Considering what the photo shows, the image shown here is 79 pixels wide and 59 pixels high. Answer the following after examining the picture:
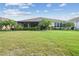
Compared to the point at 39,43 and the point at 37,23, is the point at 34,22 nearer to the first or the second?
the point at 37,23

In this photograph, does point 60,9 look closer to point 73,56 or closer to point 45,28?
point 45,28

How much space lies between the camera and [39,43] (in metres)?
4.38

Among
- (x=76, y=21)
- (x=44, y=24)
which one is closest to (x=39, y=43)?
(x=44, y=24)

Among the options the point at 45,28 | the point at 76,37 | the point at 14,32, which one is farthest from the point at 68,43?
the point at 14,32

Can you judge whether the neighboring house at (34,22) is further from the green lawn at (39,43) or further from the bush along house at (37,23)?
the green lawn at (39,43)

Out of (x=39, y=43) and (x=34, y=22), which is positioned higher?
(x=34, y=22)

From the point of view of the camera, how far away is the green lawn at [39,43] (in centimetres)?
430

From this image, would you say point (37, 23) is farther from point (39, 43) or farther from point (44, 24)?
point (39, 43)

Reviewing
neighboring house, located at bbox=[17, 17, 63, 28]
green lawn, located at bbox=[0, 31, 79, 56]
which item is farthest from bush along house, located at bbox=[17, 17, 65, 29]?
green lawn, located at bbox=[0, 31, 79, 56]

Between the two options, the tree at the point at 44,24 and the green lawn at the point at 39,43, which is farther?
the tree at the point at 44,24

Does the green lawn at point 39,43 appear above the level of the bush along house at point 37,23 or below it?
below

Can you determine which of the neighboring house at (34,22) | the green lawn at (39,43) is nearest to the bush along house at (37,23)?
the neighboring house at (34,22)

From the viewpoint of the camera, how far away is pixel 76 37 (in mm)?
4387

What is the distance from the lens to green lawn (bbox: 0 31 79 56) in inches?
169
